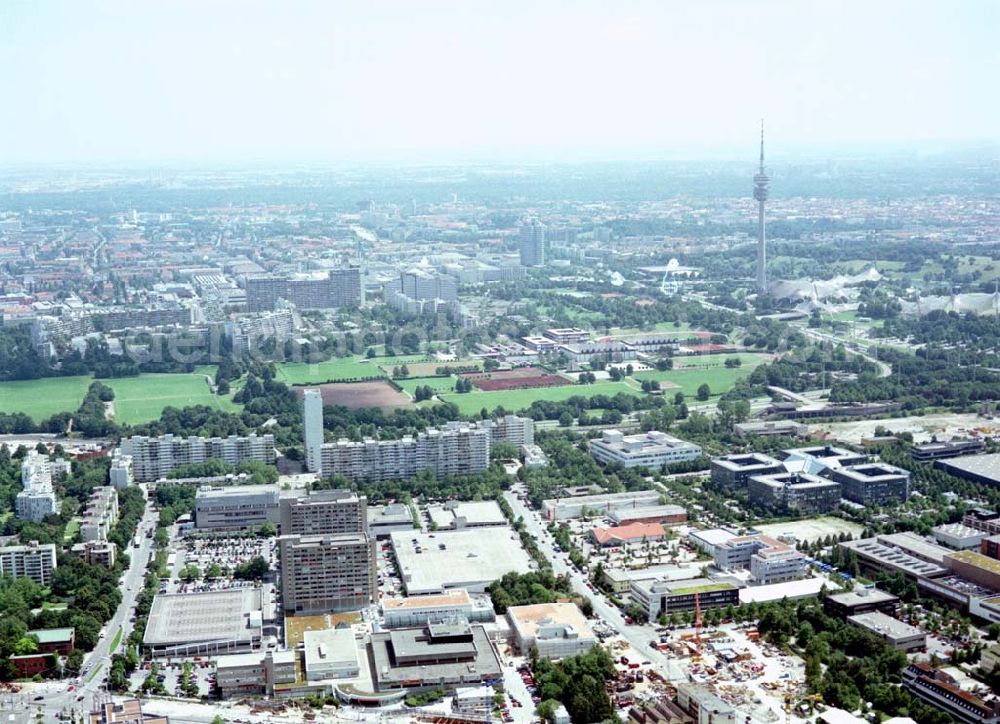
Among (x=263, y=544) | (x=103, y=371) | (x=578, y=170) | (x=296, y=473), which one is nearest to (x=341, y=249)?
(x=103, y=371)

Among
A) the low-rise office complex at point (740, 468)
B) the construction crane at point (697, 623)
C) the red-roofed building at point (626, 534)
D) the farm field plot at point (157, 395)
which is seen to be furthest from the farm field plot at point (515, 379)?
the construction crane at point (697, 623)

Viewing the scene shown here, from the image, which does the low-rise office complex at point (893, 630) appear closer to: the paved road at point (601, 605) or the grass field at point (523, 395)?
the paved road at point (601, 605)

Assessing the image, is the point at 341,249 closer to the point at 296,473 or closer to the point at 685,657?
the point at 296,473

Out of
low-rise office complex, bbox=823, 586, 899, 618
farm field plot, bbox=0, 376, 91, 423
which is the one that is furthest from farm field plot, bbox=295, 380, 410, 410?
low-rise office complex, bbox=823, 586, 899, 618

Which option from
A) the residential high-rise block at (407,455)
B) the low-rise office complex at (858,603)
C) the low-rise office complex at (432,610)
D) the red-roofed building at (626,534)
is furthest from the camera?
the residential high-rise block at (407,455)

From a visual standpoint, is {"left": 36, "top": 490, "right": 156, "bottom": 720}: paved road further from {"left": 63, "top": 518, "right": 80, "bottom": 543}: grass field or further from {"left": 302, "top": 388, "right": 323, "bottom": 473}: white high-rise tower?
{"left": 302, "top": 388, "right": 323, "bottom": 473}: white high-rise tower

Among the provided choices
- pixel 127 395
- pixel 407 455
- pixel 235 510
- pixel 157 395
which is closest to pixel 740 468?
pixel 407 455
